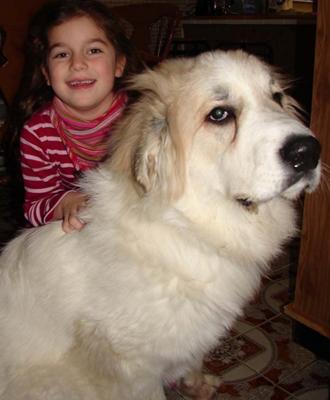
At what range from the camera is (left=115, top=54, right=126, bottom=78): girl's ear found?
1.85m

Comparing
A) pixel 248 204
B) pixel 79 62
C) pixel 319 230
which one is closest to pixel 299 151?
pixel 248 204

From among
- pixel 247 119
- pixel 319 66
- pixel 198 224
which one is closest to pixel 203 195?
pixel 198 224

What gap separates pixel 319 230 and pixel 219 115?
0.74 metres

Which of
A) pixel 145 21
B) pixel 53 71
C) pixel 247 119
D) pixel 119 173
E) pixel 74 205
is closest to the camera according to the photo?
pixel 247 119

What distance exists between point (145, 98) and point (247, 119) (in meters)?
0.31

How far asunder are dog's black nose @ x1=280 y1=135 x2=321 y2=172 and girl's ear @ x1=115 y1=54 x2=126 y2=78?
1.03 meters

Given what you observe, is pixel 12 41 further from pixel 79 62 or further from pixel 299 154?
pixel 299 154

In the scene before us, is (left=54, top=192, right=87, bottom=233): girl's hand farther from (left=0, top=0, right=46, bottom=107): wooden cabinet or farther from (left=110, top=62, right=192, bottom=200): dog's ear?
(left=0, top=0, right=46, bottom=107): wooden cabinet

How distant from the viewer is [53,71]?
1.67 m

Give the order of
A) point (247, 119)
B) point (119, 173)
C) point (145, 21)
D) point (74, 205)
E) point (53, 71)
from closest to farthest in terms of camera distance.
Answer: point (247, 119) < point (119, 173) < point (74, 205) < point (53, 71) < point (145, 21)

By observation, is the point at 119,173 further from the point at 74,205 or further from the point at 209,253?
the point at 209,253

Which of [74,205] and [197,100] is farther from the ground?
[197,100]

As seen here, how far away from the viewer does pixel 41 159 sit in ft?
5.95

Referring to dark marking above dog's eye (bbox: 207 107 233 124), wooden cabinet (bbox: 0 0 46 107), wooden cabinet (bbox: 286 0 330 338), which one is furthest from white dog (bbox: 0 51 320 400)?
wooden cabinet (bbox: 0 0 46 107)
